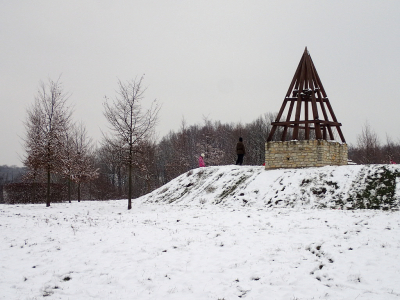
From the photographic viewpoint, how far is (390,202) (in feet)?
39.4

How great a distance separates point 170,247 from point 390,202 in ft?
30.2

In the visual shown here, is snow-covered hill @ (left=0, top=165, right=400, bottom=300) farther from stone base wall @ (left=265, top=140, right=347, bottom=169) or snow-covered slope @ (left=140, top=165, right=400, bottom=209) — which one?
stone base wall @ (left=265, top=140, right=347, bottom=169)

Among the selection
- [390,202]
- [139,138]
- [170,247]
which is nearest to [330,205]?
[390,202]

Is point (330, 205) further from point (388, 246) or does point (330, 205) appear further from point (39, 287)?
point (39, 287)

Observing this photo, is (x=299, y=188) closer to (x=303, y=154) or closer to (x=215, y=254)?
(x=303, y=154)

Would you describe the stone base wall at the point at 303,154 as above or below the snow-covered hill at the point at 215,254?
above

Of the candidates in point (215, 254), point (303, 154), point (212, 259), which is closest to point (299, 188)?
point (303, 154)

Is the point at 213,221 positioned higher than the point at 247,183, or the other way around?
the point at 247,183

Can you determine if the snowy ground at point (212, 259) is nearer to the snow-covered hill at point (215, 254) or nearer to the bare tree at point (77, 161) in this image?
the snow-covered hill at point (215, 254)

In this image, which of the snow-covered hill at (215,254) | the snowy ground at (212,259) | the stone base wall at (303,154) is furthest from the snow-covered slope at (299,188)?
the snowy ground at (212,259)

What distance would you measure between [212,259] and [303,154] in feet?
40.0

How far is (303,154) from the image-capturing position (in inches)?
694

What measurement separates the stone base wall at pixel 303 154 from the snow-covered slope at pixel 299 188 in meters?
0.75

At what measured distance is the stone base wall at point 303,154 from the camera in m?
17.4
